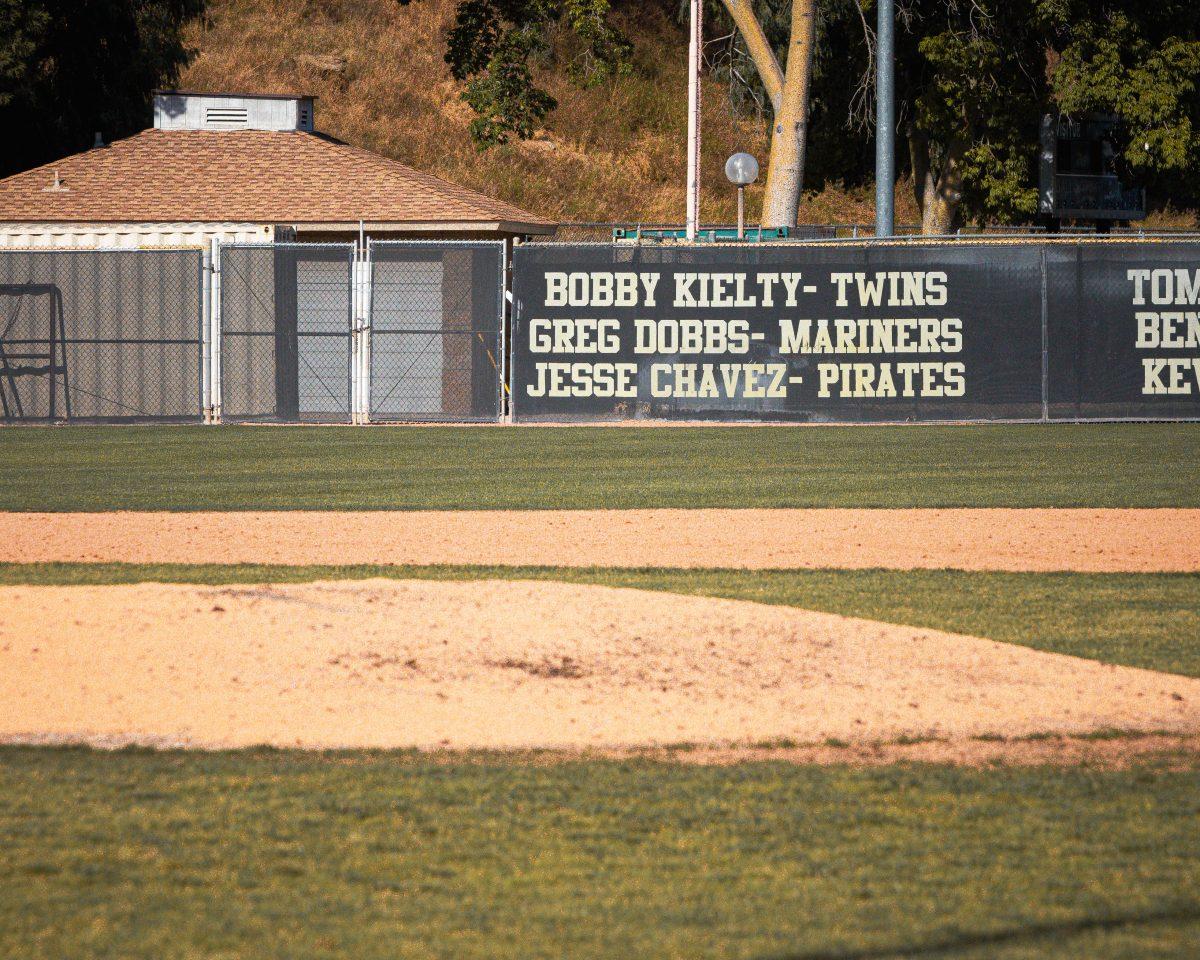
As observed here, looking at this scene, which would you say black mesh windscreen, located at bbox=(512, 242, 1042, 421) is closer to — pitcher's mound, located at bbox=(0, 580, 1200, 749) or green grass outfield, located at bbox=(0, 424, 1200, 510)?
green grass outfield, located at bbox=(0, 424, 1200, 510)

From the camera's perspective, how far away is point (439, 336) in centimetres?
2473

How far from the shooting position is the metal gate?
926 inches

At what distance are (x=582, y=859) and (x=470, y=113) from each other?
171 ft

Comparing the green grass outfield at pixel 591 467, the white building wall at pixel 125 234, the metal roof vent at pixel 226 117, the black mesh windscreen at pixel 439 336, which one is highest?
the metal roof vent at pixel 226 117

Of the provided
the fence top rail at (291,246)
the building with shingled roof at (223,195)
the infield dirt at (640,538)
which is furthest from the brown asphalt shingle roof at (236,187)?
the infield dirt at (640,538)

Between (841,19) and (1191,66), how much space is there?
7949 mm

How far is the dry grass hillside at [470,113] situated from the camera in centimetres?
5116

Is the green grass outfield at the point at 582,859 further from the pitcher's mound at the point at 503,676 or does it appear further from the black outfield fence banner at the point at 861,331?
the black outfield fence banner at the point at 861,331

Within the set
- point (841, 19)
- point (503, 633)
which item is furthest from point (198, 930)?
point (841, 19)

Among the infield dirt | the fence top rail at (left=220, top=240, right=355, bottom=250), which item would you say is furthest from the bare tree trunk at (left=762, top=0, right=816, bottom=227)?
the infield dirt

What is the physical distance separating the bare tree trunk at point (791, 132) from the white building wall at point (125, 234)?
8.81 metres

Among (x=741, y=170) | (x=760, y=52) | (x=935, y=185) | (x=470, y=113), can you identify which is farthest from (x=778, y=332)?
(x=470, y=113)

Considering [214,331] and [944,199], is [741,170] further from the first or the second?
[944,199]

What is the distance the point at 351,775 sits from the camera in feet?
18.1
